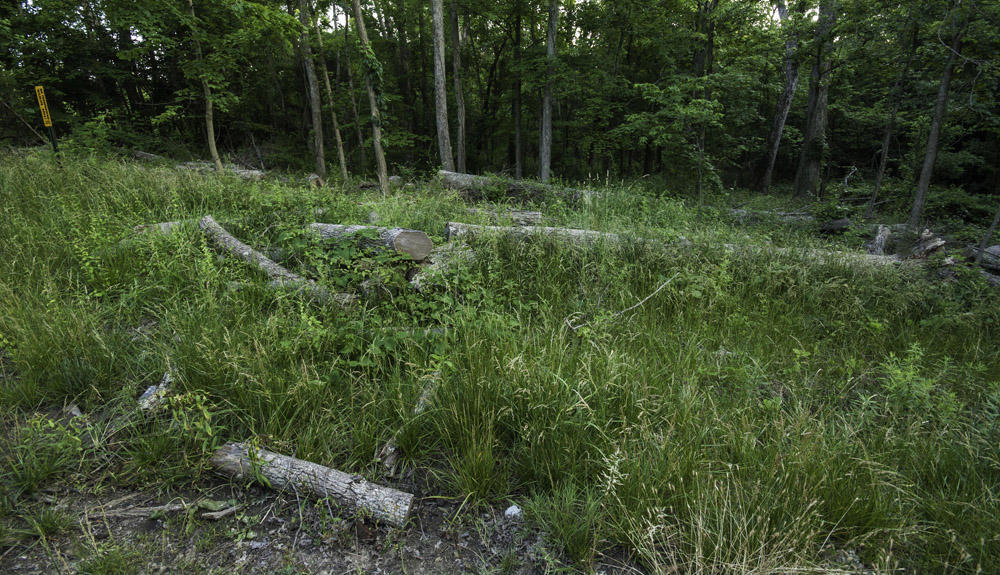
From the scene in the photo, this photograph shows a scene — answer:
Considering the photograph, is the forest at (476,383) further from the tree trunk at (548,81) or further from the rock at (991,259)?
the tree trunk at (548,81)

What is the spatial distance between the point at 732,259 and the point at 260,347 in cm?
531

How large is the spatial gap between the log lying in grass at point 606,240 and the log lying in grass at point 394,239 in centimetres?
54

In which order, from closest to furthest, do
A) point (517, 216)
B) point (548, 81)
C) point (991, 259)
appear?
1. point (991, 259)
2. point (517, 216)
3. point (548, 81)

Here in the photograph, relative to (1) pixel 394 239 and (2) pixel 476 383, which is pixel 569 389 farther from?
(1) pixel 394 239

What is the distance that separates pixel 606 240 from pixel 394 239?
8.52ft

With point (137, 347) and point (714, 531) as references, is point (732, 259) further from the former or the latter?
point (137, 347)

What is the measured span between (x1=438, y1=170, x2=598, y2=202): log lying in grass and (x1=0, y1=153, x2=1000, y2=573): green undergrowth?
4821 mm

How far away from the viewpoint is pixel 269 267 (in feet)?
13.5

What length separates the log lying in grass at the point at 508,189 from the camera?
9297 mm

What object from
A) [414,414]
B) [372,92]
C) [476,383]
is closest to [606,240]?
[476,383]

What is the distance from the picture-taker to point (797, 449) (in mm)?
1943

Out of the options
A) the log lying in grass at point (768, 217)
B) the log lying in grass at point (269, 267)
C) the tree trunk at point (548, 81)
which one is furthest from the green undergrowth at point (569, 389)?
the tree trunk at point (548, 81)

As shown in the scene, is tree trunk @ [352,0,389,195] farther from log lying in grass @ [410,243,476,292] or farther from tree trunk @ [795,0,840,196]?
tree trunk @ [795,0,840,196]

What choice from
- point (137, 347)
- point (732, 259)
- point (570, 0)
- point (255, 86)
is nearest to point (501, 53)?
point (570, 0)
